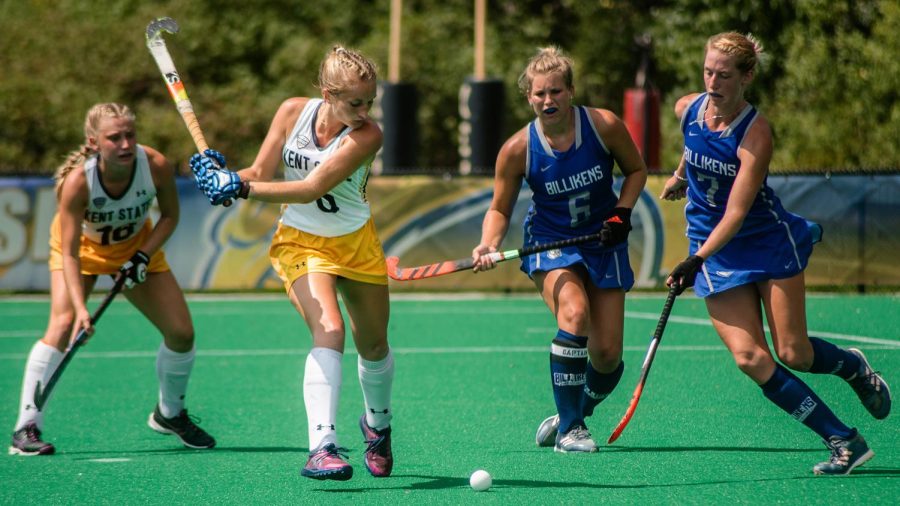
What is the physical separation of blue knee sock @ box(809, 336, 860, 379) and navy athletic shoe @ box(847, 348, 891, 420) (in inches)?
2.5

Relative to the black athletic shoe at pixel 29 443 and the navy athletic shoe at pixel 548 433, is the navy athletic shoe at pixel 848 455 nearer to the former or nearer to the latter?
the navy athletic shoe at pixel 548 433

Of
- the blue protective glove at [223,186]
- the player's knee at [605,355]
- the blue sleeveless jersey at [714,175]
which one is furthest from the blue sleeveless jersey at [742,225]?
the blue protective glove at [223,186]

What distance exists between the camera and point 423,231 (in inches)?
535

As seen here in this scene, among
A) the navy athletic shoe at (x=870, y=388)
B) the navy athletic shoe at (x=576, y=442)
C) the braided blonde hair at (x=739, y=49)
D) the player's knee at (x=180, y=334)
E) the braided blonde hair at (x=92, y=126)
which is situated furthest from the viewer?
the player's knee at (x=180, y=334)

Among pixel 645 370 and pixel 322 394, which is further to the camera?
pixel 645 370

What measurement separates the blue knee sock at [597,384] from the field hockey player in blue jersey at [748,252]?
0.90m

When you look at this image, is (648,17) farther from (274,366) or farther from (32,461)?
(32,461)

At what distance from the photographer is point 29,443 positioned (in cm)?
622

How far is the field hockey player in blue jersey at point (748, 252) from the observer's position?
518 centimetres

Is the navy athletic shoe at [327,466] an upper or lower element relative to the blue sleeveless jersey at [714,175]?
lower

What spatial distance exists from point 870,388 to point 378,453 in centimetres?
226

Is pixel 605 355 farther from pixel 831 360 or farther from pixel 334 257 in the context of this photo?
pixel 334 257

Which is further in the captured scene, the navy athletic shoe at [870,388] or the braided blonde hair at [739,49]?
the navy athletic shoe at [870,388]

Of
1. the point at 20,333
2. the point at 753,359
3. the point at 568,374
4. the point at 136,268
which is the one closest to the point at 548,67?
the point at 568,374
